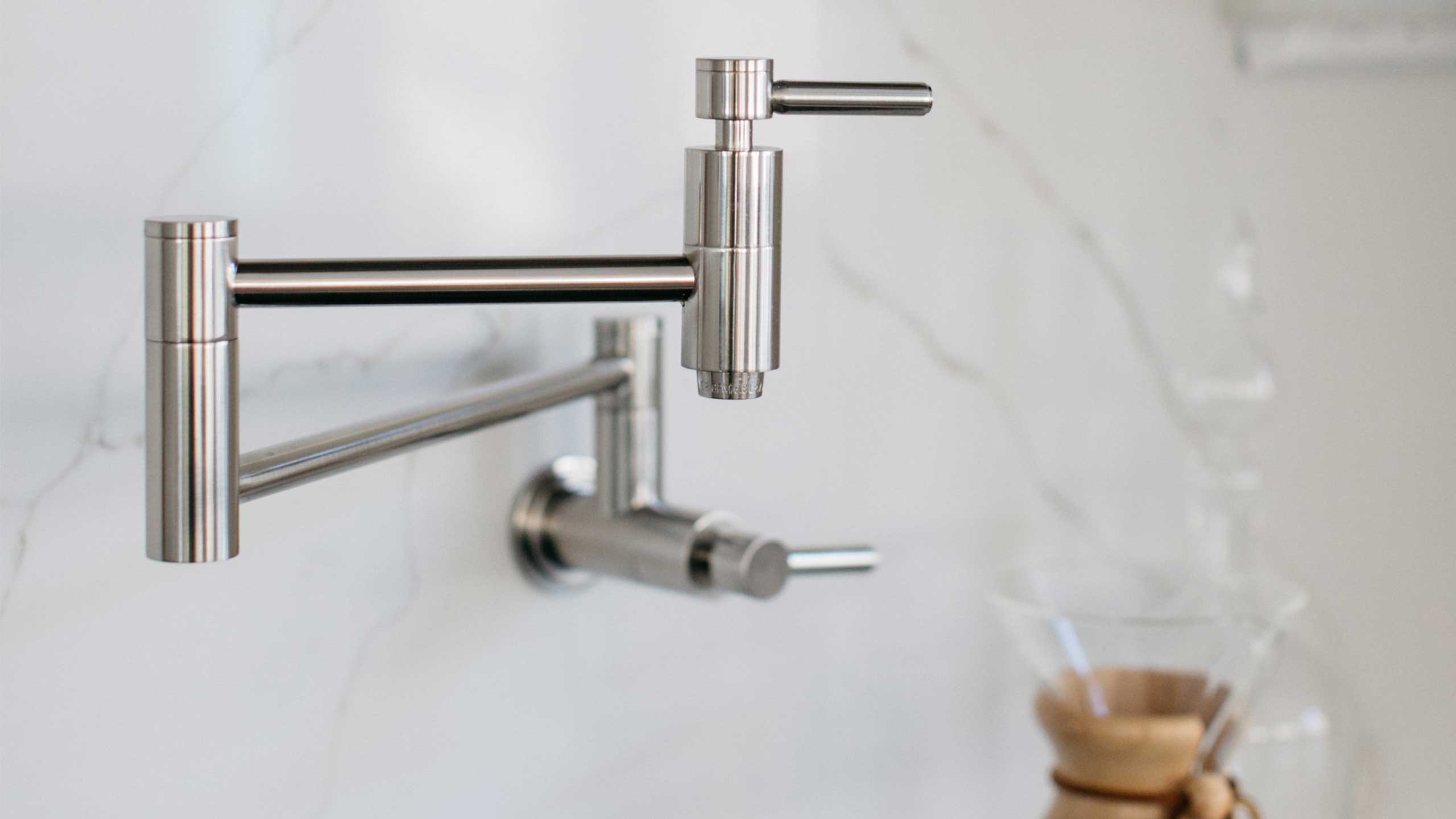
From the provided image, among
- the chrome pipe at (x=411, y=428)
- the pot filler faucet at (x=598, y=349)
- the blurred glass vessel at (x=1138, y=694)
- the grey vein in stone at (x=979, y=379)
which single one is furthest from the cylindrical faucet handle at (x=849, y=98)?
the blurred glass vessel at (x=1138, y=694)

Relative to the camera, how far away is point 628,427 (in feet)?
2.28

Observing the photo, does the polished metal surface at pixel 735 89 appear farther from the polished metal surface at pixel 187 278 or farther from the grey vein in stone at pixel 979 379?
the grey vein in stone at pixel 979 379

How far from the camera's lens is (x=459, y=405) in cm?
57

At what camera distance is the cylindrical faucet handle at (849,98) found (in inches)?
20.1

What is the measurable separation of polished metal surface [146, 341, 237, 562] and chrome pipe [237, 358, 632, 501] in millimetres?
14

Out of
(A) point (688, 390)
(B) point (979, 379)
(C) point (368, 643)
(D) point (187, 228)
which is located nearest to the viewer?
(D) point (187, 228)

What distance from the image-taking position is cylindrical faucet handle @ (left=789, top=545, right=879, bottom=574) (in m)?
0.66

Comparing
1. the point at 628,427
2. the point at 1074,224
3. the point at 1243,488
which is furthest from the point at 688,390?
the point at 1243,488

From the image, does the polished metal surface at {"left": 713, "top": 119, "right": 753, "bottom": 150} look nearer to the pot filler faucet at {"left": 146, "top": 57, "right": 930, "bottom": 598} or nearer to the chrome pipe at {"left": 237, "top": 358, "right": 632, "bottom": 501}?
the pot filler faucet at {"left": 146, "top": 57, "right": 930, "bottom": 598}

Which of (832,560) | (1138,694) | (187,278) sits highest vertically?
(187,278)

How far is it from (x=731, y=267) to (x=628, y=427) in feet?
0.66

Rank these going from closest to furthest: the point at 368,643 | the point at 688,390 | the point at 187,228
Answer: the point at 187,228
the point at 368,643
the point at 688,390

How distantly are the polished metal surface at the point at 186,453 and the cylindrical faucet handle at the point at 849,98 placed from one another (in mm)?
209

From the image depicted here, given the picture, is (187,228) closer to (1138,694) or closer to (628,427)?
(628,427)
